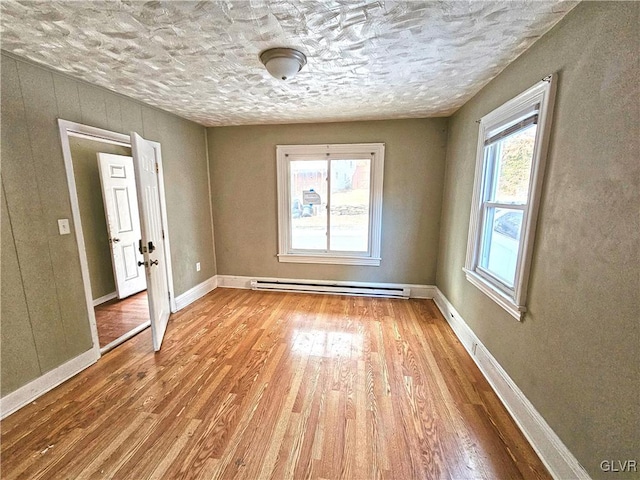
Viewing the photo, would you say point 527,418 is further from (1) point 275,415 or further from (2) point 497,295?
(1) point 275,415

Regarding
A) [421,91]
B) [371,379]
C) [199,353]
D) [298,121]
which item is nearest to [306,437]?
[371,379]

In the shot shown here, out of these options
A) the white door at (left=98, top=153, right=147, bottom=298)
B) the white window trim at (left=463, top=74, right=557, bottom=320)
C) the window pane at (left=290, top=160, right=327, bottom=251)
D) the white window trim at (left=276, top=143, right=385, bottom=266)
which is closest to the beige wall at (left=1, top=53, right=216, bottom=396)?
the white door at (left=98, top=153, right=147, bottom=298)

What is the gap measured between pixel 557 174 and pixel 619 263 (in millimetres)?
584

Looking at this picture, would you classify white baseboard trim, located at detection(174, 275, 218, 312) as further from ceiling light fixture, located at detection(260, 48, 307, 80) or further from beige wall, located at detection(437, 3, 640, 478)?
beige wall, located at detection(437, 3, 640, 478)

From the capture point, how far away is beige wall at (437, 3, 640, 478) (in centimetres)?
104

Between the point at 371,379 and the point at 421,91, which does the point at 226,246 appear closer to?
the point at 371,379

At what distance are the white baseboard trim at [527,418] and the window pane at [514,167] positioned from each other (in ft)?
4.04

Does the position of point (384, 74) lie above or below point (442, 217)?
above

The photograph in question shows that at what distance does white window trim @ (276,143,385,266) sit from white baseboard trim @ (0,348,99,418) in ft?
7.67

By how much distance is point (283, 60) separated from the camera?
1707 mm

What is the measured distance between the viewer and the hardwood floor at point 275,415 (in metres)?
1.42

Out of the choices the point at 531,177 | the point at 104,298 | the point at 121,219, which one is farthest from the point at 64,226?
the point at 531,177

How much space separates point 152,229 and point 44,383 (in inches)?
53.9

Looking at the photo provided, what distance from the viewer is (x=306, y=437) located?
1.59 meters
